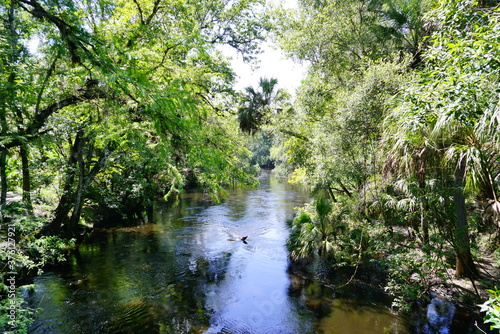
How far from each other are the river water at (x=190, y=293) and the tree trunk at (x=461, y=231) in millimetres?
2104

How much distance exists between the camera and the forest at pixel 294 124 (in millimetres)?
3219

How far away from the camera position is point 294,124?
534 inches

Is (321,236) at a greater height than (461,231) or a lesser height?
lesser

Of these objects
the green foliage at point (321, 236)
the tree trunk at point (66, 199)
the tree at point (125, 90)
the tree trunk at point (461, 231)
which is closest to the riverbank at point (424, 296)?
the tree trunk at point (461, 231)

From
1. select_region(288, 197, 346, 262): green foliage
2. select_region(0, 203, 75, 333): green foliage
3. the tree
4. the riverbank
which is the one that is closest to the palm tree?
the tree

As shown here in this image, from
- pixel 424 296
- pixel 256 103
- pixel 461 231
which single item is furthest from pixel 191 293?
pixel 256 103

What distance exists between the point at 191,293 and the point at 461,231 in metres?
7.05

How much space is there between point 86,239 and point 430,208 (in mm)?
13168

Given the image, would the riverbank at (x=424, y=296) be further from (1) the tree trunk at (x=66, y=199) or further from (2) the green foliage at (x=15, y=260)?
(1) the tree trunk at (x=66, y=199)

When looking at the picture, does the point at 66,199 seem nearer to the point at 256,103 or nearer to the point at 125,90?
the point at 125,90

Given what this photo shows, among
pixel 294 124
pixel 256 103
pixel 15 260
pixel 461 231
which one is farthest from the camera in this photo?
pixel 256 103

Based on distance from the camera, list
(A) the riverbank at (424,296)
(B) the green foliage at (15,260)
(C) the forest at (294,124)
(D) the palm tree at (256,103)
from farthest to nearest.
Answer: (D) the palm tree at (256,103)
(A) the riverbank at (424,296)
(B) the green foliage at (15,260)
(C) the forest at (294,124)

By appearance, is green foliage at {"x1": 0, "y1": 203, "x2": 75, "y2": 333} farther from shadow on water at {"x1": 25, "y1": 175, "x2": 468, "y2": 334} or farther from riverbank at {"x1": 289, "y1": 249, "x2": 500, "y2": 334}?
riverbank at {"x1": 289, "y1": 249, "x2": 500, "y2": 334}

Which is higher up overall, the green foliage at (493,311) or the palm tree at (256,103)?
the palm tree at (256,103)
